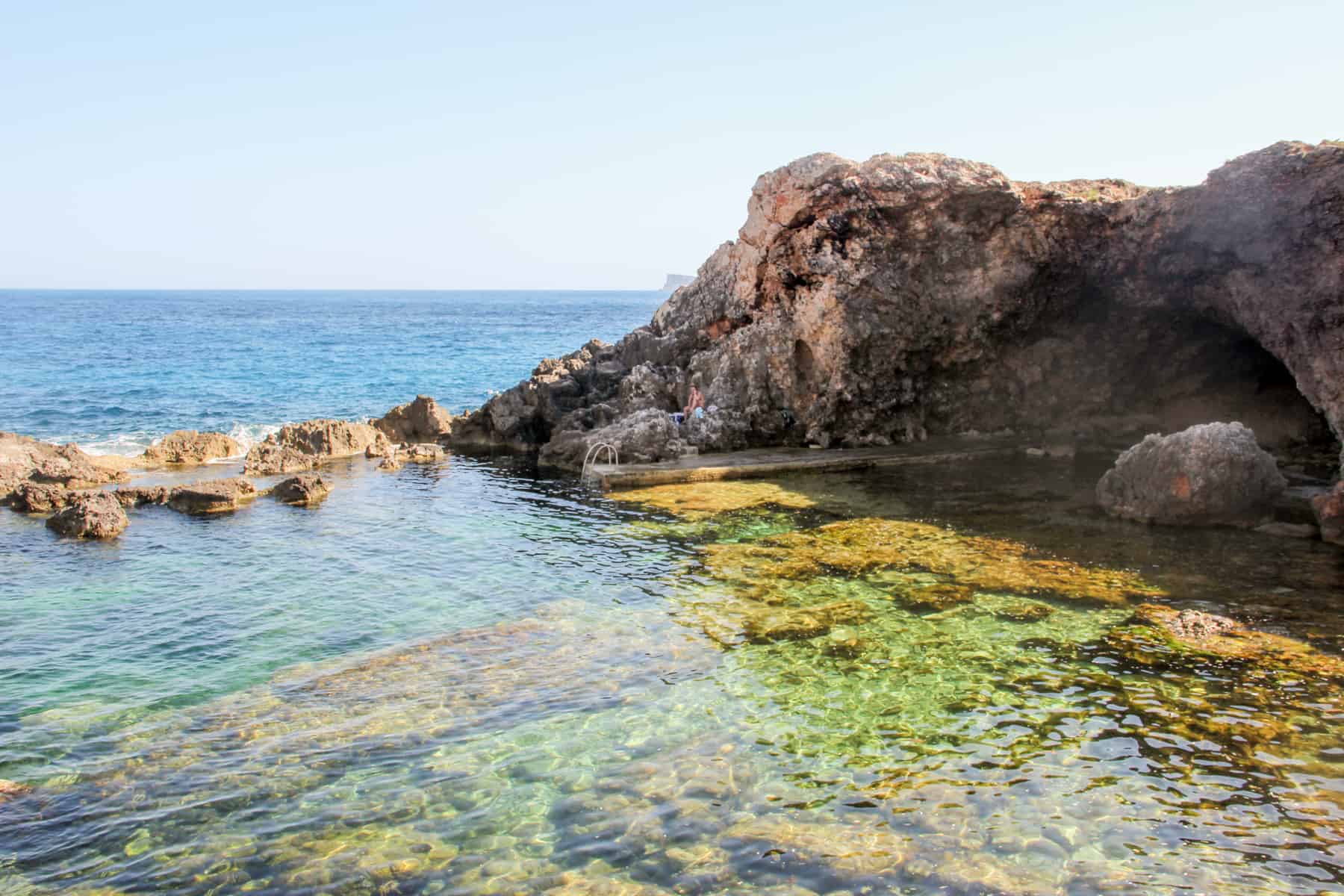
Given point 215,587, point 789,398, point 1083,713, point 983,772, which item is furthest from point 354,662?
point 789,398

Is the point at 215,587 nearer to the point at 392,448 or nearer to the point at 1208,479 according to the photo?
the point at 392,448

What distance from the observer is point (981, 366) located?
26.3 meters

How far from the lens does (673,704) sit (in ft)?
33.9

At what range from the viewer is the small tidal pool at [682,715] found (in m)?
7.46

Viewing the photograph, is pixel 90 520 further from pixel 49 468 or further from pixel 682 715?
pixel 682 715

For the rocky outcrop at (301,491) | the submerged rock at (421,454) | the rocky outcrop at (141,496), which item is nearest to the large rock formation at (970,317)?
the submerged rock at (421,454)

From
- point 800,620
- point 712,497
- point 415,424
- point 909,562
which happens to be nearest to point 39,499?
point 415,424

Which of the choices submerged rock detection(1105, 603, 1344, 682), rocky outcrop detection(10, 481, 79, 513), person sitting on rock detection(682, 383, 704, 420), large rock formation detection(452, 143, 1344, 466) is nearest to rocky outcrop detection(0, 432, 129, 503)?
rocky outcrop detection(10, 481, 79, 513)

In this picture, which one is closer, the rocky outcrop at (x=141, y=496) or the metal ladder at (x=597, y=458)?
the rocky outcrop at (x=141, y=496)

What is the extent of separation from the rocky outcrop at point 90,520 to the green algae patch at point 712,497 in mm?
10347

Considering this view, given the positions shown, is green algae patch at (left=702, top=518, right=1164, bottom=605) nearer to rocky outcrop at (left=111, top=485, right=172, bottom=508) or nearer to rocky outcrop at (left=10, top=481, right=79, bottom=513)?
rocky outcrop at (left=111, top=485, right=172, bottom=508)

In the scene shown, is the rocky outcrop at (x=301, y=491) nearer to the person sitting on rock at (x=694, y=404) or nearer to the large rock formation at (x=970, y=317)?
the large rock formation at (x=970, y=317)

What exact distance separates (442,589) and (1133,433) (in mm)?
19969

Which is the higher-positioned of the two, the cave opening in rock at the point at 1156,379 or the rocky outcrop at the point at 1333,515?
the cave opening in rock at the point at 1156,379
